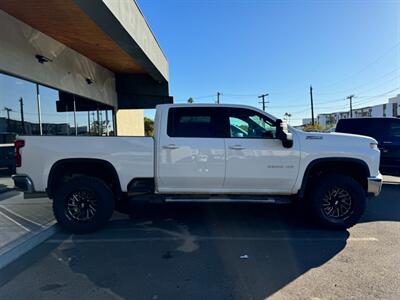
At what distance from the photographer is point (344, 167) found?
5.65 m

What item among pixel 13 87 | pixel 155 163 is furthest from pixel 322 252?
pixel 13 87

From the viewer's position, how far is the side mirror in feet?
16.9

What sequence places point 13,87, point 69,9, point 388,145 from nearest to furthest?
point 69,9
point 13,87
point 388,145

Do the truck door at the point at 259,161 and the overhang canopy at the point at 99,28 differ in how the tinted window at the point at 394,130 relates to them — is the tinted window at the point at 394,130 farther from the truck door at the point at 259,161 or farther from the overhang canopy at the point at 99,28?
the overhang canopy at the point at 99,28

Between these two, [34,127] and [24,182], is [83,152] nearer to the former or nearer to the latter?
[24,182]

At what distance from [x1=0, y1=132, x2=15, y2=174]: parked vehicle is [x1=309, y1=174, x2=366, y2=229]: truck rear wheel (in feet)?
24.4

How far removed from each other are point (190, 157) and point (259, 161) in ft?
3.64

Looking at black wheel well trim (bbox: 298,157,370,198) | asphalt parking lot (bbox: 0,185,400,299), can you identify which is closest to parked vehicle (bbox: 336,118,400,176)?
asphalt parking lot (bbox: 0,185,400,299)

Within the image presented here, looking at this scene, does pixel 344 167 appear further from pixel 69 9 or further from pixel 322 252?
pixel 69 9

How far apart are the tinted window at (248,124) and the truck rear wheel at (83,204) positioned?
7.47ft

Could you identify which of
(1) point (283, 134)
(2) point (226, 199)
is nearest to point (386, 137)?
(1) point (283, 134)

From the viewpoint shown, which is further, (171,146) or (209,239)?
(171,146)

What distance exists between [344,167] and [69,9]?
7.00 meters

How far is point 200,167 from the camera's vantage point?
539cm
